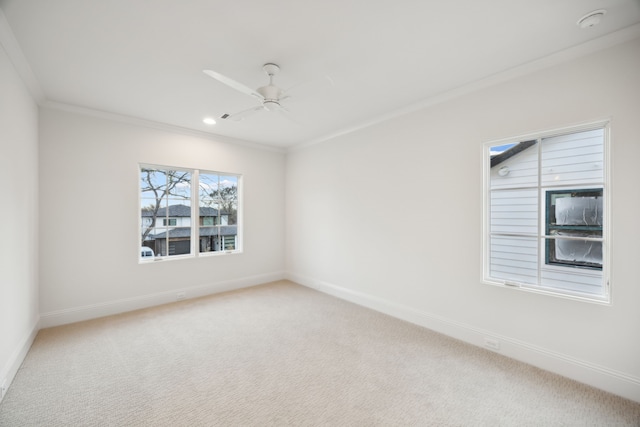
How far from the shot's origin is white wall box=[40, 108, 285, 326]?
10.4 feet

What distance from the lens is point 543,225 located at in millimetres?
2438

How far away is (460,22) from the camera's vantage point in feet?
6.20

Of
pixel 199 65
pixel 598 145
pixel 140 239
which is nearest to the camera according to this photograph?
pixel 598 145

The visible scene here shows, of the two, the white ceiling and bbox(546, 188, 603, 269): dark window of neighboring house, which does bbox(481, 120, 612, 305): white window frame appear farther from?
the white ceiling

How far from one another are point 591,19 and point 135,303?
214 inches

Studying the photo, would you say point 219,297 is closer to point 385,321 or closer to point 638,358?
point 385,321

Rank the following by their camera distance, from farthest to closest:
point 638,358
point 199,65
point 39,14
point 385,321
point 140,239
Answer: point 140,239 < point 385,321 < point 199,65 < point 638,358 < point 39,14

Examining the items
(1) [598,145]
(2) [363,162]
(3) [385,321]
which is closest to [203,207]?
(2) [363,162]

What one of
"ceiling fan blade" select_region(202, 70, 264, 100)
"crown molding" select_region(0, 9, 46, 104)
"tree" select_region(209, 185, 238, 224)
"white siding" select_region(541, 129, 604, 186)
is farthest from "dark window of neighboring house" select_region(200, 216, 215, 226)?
"white siding" select_region(541, 129, 604, 186)

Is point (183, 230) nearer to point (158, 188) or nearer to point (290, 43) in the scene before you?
point (158, 188)

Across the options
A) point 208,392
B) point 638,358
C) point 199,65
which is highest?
point 199,65

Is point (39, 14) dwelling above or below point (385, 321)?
above

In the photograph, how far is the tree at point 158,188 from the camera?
12.8 feet

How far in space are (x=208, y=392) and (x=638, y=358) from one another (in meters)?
3.17
